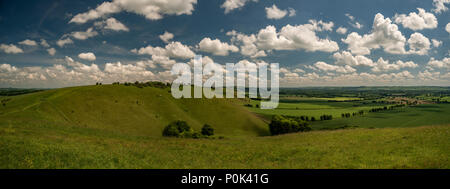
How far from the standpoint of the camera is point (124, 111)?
78750 millimetres

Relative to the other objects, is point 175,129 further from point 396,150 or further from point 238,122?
point 396,150

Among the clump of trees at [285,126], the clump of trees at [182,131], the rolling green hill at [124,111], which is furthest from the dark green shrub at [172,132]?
the clump of trees at [285,126]

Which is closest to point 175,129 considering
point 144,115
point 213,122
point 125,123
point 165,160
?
point 125,123

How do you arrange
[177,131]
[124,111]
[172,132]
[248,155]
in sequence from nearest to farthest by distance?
[248,155] < [172,132] < [177,131] < [124,111]

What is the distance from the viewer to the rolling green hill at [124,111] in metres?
58.0

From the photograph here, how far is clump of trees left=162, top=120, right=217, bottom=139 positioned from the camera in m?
56.4

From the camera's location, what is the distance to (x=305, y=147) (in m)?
22.0

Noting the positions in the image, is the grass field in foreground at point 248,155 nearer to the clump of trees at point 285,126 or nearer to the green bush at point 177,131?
the green bush at point 177,131

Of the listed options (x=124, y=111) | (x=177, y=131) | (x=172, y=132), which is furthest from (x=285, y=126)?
(x=124, y=111)

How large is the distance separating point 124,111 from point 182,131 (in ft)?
95.0

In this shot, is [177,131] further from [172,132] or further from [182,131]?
[182,131]

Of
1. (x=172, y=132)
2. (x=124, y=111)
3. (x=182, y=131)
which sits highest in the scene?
(x=124, y=111)

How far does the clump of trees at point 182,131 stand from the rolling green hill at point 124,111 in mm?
5318
